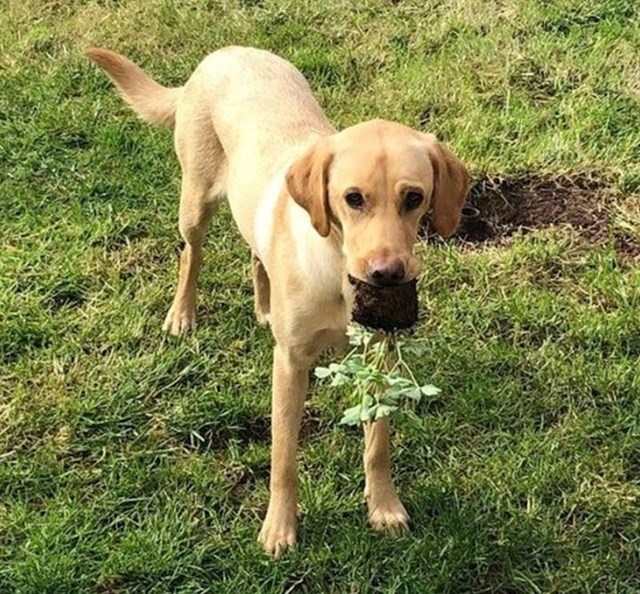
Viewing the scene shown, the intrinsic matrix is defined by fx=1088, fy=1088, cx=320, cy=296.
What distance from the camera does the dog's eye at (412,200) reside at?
2975 millimetres

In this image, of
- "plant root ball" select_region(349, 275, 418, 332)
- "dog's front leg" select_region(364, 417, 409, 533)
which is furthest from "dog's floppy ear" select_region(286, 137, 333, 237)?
"dog's front leg" select_region(364, 417, 409, 533)

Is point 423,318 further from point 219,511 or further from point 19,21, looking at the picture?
point 19,21

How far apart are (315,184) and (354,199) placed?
148mm

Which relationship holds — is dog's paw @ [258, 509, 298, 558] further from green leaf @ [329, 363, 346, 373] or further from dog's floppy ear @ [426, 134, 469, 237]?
dog's floppy ear @ [426, 134, 469, 237]

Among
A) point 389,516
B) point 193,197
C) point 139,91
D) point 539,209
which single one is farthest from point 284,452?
point 539,209

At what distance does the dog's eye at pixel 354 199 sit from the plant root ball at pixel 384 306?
203 mm

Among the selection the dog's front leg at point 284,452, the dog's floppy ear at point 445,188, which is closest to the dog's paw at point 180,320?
the dog's front leg at point 284,452

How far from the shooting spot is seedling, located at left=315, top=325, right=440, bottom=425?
9.75ft

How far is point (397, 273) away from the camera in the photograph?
2.84 m

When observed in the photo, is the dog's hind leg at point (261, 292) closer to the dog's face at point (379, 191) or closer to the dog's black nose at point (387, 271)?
the dog's face at point (379, 191)

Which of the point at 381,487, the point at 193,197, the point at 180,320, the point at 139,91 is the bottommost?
the point at 180,320

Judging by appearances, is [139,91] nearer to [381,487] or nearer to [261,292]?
[261,292]

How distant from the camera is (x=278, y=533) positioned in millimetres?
3553

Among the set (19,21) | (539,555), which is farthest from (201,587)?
(19,21)
